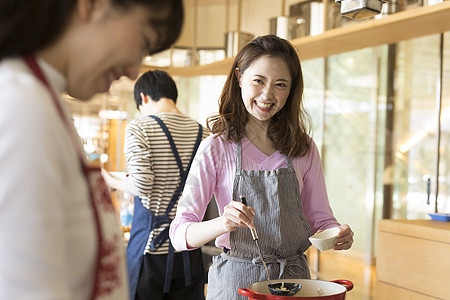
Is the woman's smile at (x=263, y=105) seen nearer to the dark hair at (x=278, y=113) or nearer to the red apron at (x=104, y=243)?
the dark hair at (x=278, y=113)

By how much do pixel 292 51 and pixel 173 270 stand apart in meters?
1.24

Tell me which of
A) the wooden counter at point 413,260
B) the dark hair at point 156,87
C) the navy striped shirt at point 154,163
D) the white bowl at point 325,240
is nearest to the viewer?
the white bowl at point 325,240

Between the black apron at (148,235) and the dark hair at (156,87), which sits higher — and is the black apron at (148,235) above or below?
below

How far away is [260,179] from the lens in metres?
1.56

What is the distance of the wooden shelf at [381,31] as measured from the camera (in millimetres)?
3312

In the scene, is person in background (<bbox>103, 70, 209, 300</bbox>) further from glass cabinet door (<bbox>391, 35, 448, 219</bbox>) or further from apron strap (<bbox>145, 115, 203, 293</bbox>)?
glass cabinet door (<bbox>391, 35, 448, 219</bbox>)

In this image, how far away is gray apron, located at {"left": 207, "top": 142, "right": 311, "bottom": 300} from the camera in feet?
4.91

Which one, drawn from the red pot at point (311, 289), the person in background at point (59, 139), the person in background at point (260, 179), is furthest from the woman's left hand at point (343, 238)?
the person in background at point (59, 139)

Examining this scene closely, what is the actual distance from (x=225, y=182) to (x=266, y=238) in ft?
0.68

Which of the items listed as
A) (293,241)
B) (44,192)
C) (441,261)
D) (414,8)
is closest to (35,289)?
(44,192)

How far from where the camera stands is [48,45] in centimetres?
58

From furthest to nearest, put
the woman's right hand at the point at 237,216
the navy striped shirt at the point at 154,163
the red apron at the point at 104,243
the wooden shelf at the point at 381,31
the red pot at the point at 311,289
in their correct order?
the wooden shelf at the point at 381,31
the navy striped shirt at the point at 154,163
the woman's right hand at the point at 237,216
the red pot at the point at 311,289
the red apron at the point at 104,243

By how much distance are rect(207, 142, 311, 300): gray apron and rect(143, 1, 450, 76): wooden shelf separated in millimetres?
1658

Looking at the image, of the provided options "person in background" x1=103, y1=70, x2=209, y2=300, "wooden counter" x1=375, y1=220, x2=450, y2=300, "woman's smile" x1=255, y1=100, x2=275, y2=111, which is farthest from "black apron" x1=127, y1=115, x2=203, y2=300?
"wooden counter" x1=375, y1=220, x2=450, y2=300
